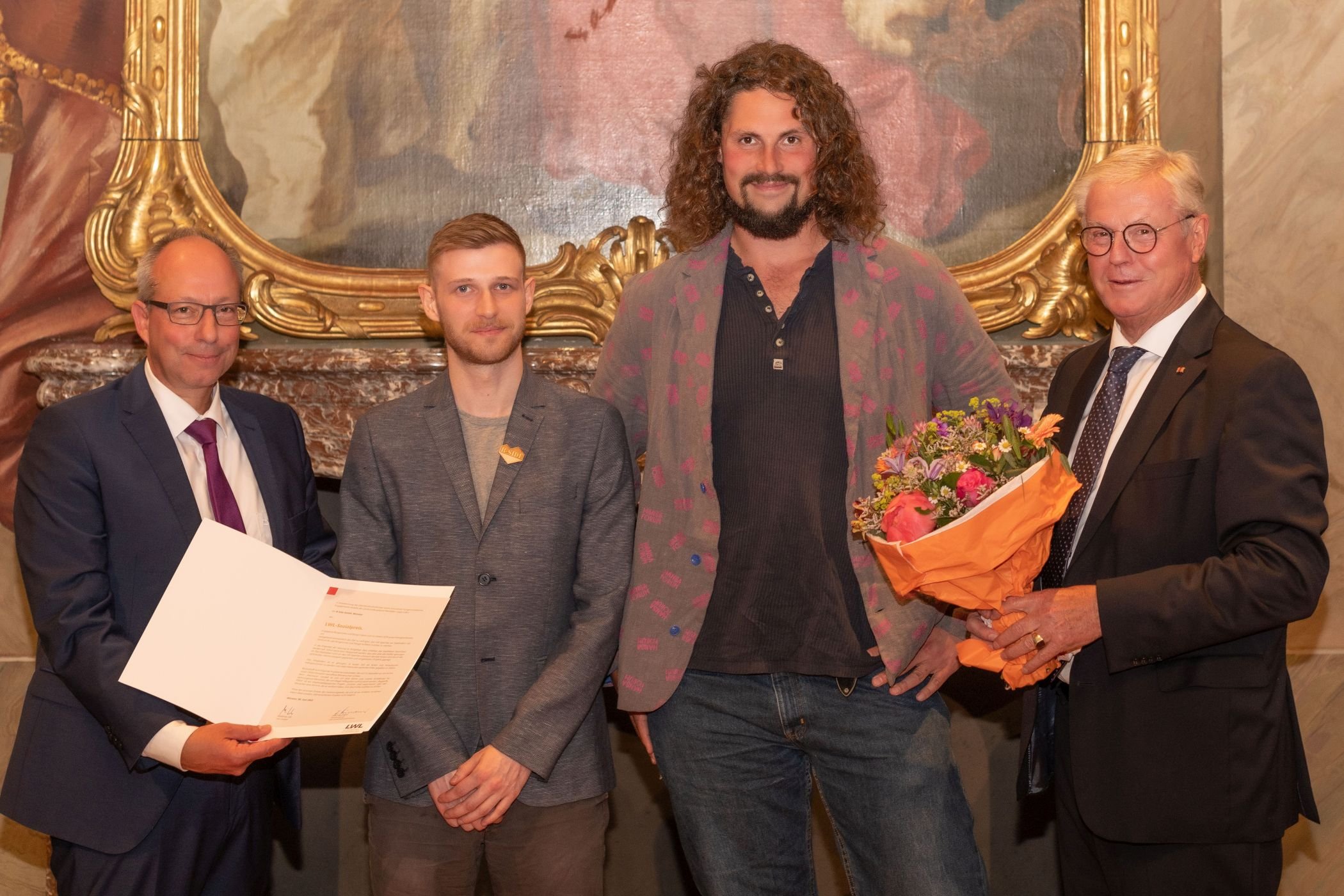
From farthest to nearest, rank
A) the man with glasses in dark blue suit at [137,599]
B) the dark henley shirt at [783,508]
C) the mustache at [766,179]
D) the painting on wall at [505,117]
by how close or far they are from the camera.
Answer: the painting on wall at [505,117] < the mustache at [766,179] < the dark henley shirt at [783,508] < the man with glasses in dark blue suit at [137,599]

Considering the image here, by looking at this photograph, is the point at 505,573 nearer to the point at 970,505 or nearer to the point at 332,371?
the point at 970,505

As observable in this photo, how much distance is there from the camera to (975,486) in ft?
6.77

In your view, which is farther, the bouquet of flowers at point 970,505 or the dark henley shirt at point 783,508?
the dark henley shirt at point 783,508

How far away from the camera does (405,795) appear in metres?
2.51

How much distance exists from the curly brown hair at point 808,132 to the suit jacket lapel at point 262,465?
1113 mm

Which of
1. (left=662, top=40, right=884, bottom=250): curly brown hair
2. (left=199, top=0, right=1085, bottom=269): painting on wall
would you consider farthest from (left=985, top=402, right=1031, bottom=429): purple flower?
(left=199, top=0, right=1085, bottom=269): painting on wall

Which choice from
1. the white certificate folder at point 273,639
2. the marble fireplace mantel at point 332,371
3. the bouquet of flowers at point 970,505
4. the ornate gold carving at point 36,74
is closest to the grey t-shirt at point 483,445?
the white certificate folder at point 273,639

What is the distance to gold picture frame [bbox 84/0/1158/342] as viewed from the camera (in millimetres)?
3777

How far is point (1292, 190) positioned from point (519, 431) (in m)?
2.54

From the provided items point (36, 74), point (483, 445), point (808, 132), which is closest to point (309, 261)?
point (36, 74)

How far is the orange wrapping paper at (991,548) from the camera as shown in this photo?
2061 mm

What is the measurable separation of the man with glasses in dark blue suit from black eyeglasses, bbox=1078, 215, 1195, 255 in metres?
1.90

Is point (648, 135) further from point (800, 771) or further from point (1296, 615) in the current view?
point (1296, 615)

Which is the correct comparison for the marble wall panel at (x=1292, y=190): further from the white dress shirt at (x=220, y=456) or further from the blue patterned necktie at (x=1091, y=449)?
the white dress shirt at (x=220, y=456)
